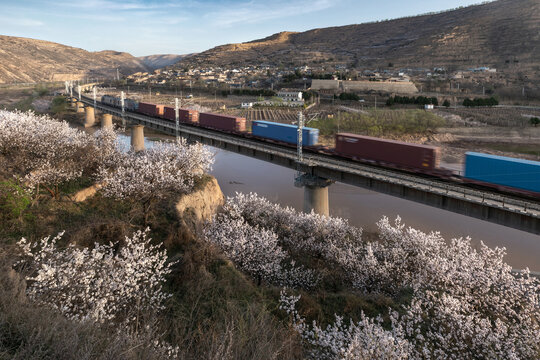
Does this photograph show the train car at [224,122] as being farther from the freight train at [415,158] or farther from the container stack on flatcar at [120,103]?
the container stack on flatcar at [120,103]

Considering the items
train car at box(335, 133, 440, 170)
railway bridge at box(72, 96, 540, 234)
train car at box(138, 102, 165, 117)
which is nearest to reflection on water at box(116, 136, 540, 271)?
railway bridge at box(72, 96, 540, 234)

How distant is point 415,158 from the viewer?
76.2 ft

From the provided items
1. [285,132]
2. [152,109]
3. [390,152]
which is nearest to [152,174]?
[285,132]

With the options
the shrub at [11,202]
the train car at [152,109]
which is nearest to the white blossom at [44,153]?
the shrub at [11,202]

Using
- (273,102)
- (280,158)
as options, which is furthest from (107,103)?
(280,158)

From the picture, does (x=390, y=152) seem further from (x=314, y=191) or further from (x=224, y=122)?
(x=224, y=122)

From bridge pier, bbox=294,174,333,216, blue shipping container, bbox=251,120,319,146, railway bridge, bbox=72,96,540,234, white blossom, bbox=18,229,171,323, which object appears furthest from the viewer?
blue shipping container, bbox=251,120,319,146

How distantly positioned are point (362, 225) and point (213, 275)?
20110 millimetres

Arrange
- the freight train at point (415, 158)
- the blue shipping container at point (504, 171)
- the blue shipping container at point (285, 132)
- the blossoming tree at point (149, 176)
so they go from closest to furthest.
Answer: the blue shipping container at point (504, 171), the freight train at point (415, 158), the blossoming tree at point (149, 176), the blue shipping container at point (285, 132)

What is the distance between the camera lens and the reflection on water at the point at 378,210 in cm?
2910

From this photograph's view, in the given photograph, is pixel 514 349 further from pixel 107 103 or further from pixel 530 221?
pixel 107 103

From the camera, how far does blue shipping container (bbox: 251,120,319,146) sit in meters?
29.9

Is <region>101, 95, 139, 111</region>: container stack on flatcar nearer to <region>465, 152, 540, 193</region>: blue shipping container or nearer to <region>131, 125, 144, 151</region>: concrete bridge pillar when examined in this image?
<region>131, 125, 144, 151</region>: concrete bridge pillar

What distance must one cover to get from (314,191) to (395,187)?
817 centimetres
